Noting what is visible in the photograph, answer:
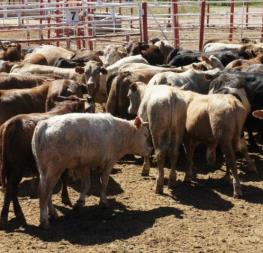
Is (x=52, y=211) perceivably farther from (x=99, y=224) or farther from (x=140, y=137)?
(x=140, y=137)

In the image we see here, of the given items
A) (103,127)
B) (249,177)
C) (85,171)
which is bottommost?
(249,177)

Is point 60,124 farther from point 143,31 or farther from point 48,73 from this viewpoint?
point 143,31

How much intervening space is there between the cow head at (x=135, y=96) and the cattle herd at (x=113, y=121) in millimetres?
17

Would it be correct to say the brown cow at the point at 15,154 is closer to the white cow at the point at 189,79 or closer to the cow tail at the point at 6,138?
the cow tail at the point at 6,138

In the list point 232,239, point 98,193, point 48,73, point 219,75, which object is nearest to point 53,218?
point 98,193

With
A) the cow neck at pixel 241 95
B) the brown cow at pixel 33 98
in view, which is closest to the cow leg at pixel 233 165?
the cow neck at pixel 241 95

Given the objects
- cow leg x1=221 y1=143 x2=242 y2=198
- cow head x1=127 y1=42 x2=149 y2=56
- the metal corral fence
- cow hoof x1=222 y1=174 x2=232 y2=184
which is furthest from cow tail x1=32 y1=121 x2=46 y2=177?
the metal corral fence

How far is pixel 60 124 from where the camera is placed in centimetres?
633

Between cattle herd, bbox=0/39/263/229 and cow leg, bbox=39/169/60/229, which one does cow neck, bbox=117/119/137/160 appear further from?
cow leg, bbox=39/169/60/229

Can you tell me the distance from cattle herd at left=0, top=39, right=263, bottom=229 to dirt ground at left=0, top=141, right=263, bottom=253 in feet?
0.64

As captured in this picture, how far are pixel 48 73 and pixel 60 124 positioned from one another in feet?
16.9

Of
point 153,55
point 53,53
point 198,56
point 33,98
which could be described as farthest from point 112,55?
point 33,98

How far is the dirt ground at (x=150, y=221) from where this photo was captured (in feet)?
19.6

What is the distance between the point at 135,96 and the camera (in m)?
9.40
